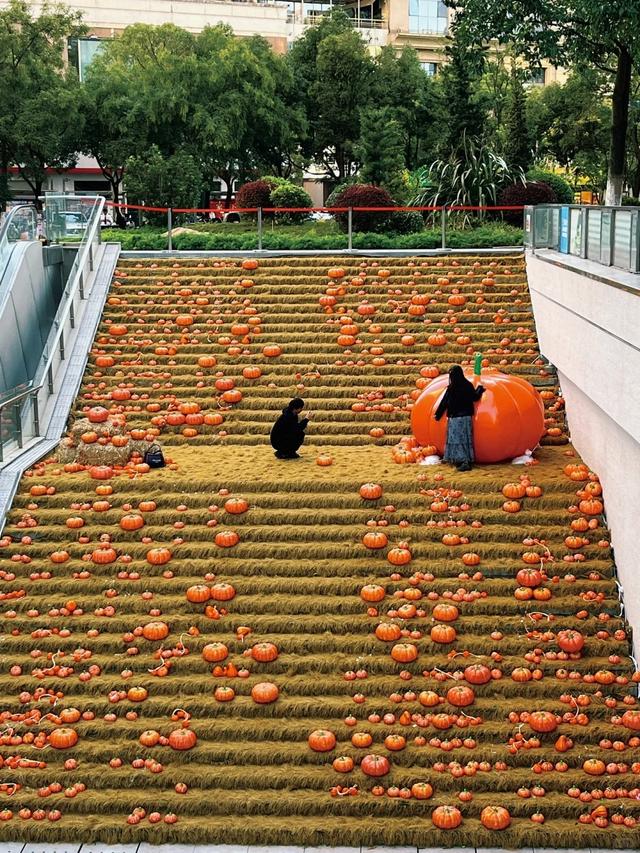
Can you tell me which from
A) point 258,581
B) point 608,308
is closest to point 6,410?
point 258,581

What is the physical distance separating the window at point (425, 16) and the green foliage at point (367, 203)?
1678 inches

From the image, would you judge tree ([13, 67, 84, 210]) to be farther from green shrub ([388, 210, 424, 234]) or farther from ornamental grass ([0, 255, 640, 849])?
ornamental grass ([0, 255, 640, 849])

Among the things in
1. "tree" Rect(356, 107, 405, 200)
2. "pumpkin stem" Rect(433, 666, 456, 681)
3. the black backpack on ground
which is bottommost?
"pumpkin stem" Rect(433, 666, 456, 681)

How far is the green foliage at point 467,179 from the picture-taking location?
2559cm

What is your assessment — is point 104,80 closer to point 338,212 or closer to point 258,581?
point 338,212

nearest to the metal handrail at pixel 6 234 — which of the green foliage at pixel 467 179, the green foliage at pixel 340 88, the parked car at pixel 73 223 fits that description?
the parked car at pixel 73 223

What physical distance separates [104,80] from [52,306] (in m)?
22.4

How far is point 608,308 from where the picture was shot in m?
12.2

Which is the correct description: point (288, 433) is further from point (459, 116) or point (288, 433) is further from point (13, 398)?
point (459, 116)

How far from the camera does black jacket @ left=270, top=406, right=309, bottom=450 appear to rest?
14.0m

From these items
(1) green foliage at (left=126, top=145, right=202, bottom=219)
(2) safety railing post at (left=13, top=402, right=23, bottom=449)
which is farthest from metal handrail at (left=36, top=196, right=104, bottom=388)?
(1) green foliage at (left=126, top=145, right=202, bottom=219)

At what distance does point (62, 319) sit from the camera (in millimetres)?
17062

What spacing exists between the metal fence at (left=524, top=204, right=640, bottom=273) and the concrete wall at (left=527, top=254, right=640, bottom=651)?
9.2 inches

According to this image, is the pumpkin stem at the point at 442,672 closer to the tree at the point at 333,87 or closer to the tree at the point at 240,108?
the tree at the point at 240,108
